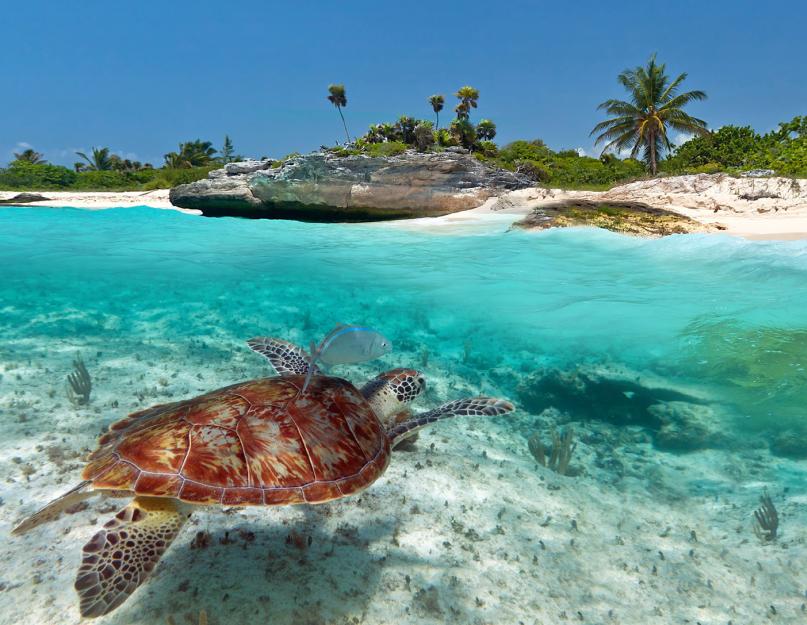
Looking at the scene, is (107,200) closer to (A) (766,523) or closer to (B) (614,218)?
(B) (614,218)

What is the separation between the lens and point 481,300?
972cm

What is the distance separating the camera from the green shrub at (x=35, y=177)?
131 feet

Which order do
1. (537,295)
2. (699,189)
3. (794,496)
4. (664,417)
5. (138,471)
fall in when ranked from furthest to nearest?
(699,189)
(537,295)
(664,417)
(794,496)
(138,471)

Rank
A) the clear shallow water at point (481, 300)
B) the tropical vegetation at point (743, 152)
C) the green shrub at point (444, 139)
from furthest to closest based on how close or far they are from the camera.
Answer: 1. the green shrub at point (444, 139)
2. the tropical vegetation at point (743, 152)
3. the clear shallow water at point (481, 300)

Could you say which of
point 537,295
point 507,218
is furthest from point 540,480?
point 507,218

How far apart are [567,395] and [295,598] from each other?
13.8ft

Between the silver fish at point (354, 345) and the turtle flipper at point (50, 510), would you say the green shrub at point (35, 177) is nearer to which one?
the silver fish at point (354, 345)

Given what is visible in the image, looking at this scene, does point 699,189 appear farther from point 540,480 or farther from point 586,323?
point 540,480

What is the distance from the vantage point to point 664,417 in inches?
200

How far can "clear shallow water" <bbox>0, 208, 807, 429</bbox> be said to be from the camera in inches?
255

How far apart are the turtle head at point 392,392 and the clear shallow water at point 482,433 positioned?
534 millimetres

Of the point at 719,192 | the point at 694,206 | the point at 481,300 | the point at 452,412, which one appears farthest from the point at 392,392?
the point at 719,192

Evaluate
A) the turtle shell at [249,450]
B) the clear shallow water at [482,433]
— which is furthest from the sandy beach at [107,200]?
the turtle shell at [249,450]

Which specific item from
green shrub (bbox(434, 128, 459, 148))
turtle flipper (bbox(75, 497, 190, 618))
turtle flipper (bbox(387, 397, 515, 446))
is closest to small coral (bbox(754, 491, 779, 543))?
turtle flipper (bbox(387, 397, 515, 446))
